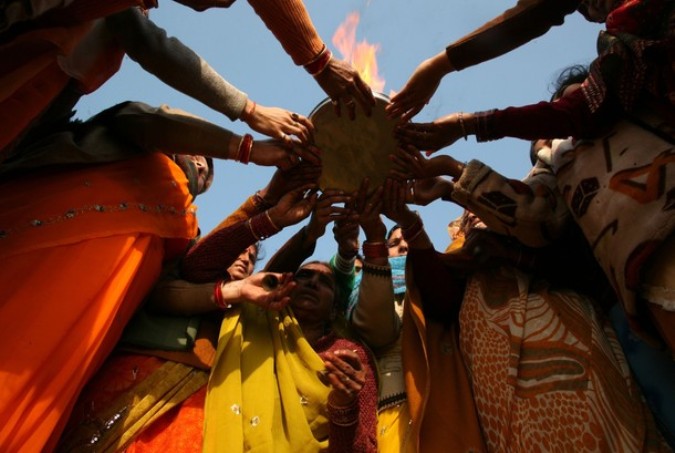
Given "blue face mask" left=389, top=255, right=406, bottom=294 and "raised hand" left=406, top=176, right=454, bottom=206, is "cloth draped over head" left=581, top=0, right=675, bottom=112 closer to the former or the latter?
"raised hand" left=406, top=176, right=454, bottom=206

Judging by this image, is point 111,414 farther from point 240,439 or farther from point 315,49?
point 315,49

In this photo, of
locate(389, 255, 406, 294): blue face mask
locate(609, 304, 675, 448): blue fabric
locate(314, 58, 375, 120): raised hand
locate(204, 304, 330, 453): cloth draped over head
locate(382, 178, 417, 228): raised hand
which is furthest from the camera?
locate(389, 255, 406, 294): blue face mask

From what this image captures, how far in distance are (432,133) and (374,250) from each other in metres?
0.79

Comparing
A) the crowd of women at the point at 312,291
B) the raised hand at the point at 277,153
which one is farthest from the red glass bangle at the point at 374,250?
the raised hand at the point at 277,153

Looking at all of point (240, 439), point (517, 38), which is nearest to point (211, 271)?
point (240, 439)

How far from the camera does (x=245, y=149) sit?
3324 millimetres

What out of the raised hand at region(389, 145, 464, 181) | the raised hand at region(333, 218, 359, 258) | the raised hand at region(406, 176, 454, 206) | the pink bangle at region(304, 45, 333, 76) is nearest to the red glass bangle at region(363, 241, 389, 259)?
the raised hand at region(333, 218, 359, 258)

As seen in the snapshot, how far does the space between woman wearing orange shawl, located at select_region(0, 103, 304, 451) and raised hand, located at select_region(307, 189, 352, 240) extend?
38 cm

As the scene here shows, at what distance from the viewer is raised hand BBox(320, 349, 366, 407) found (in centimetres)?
298

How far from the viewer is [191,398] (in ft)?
10.3

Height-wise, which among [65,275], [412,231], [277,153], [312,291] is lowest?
[65,275]

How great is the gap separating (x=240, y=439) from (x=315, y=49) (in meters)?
1.91

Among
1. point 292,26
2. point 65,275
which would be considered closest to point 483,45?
point 292,26

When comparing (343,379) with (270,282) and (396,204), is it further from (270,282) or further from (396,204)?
(396,204)
